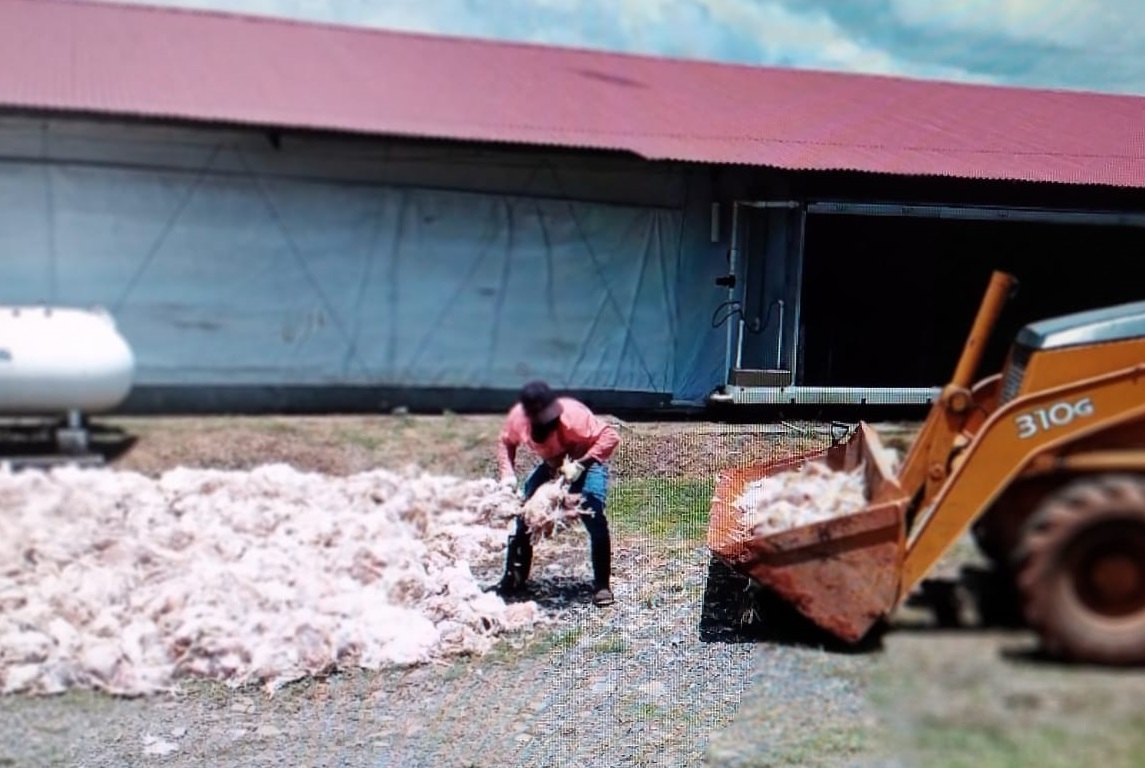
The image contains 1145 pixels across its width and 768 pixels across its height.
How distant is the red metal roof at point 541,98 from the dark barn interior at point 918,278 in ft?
0.38

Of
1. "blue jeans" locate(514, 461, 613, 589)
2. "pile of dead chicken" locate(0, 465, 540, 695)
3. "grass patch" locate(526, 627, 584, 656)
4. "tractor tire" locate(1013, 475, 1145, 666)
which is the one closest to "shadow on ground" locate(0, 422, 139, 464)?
"pile of dead chicken" locate(0, 465, 540, 695)

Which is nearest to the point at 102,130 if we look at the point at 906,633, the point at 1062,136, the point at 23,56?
the point at 23,56

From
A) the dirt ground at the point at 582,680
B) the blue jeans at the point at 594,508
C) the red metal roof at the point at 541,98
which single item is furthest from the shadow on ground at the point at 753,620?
the red metal roof at the point at 541,98

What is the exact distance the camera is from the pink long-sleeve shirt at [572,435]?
2.23 meters

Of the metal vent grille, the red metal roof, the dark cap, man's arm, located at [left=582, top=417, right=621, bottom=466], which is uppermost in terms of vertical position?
the red metal roof

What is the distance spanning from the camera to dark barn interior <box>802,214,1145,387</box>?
1.60m

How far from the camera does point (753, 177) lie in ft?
6.40

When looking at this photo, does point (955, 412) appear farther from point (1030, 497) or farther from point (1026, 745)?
point (1026, 745)

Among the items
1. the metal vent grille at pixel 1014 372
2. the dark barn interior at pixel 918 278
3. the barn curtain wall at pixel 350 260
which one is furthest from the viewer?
the barn curtain wall at pixel 350 260

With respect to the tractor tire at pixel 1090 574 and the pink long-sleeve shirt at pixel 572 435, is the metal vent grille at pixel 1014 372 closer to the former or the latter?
the tractor tire at pixel 1090 574

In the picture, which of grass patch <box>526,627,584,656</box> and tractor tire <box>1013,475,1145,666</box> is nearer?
tractor tire <box>1013,475,1145,666</box>

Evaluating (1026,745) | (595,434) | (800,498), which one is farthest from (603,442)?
(1026,745)

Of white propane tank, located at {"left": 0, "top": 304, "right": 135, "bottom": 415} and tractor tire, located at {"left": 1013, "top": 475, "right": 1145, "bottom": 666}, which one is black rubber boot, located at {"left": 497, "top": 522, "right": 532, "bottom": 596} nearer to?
white propane tank, located at {"left": 0, "top": 304, "right": 135, "bottom": 415}

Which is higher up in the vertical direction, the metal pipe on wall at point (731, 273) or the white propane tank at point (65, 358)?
the metal pipe on wall at point (731, 273)
